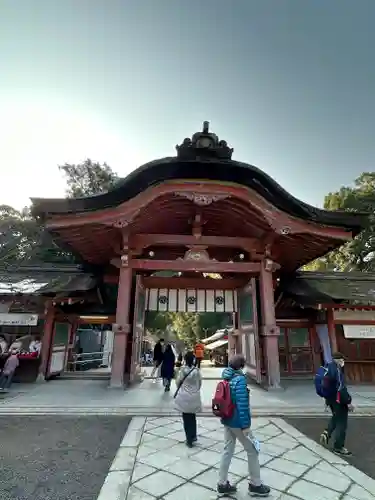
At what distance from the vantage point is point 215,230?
10492 millimetres

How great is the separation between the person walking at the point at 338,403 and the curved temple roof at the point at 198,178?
16.9 feet

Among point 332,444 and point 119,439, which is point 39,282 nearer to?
point 119,439

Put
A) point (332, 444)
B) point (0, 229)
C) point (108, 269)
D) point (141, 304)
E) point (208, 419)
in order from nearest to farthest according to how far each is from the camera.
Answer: point (332, 444), point (208, 419), point (141, 304), point (108, 269), point (0, 229)

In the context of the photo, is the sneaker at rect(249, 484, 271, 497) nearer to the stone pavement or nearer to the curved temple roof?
the stone pavement

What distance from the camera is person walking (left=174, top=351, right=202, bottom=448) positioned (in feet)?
13.3

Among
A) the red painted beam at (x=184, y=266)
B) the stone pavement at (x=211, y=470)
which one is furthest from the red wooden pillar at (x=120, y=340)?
the stone pavement at (x=211, y=470)

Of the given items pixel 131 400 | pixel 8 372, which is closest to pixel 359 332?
pixel 131 400

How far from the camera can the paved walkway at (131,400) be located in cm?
580

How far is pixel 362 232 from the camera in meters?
23.2

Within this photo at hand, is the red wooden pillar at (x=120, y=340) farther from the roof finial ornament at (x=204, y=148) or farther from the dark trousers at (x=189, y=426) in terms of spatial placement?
the roof finial ornament at (x=204, y=148)

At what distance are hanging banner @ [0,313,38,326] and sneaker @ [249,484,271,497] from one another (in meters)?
8.46

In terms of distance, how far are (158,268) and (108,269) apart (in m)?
3.14

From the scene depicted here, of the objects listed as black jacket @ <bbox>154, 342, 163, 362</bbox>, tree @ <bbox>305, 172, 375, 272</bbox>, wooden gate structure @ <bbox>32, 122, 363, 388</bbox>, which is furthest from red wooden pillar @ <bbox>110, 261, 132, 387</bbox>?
tree @ <bbox>305, 172, 375, 272</bbox>

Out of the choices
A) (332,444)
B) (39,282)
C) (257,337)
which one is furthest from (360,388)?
(39,282)
